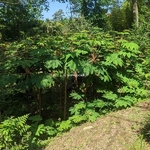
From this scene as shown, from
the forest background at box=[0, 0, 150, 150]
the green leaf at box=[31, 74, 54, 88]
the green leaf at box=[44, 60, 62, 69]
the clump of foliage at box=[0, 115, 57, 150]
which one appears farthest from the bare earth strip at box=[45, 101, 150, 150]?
the green leaf at box=[44, 60, 62, 69]

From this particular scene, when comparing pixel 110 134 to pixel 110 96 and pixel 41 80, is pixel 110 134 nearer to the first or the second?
pixel 110 96

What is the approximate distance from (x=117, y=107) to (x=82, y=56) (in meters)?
1.10

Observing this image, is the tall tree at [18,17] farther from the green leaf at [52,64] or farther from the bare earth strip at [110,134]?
the bare earth strip at [110,134]

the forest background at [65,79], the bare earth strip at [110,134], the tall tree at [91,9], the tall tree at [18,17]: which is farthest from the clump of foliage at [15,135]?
the tall tree at [91,9]

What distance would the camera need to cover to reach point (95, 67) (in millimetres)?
4262

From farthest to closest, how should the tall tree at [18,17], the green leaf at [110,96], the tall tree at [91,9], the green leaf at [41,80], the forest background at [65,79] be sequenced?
the tall tree at [91,9]
the tall tree at [18,17]
the green leaf at [110,96]
the forest background at [65,79]
the green leaf at [41,80]

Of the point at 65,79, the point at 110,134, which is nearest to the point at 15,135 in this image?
the point at 110,134

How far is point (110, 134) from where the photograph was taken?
3.41 m

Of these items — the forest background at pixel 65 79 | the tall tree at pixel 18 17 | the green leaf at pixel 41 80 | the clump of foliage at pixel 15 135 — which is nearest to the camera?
the clump of foliage at pixel 15 135

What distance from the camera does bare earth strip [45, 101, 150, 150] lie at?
10.3ft

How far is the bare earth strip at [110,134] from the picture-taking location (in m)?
3.15

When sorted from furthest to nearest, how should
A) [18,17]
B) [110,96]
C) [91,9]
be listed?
[91,9] → [18,17] → [110,96]

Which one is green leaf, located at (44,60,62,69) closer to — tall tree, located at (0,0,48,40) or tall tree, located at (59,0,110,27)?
tall tree, located at (0,0,48,40)

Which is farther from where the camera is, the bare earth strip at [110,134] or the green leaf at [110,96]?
the green leaf at [110,96]
